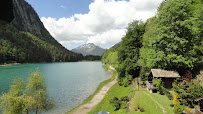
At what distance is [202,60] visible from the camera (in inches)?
1224

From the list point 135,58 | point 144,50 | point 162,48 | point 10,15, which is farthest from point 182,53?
point 10,15

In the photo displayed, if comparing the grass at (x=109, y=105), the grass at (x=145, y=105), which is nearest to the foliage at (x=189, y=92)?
the grass at (x=145, y=105)

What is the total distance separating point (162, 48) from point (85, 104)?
24.7 metres

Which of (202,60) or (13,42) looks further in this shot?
(13,42)

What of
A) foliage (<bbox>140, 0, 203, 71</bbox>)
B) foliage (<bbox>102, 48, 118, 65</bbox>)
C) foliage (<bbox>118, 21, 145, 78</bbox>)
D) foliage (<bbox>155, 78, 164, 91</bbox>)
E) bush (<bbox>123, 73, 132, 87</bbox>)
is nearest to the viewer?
foliage (<bbox>155, 78, 164, 91</bbox>)

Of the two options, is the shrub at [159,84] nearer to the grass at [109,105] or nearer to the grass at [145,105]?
the grass at [145,105]

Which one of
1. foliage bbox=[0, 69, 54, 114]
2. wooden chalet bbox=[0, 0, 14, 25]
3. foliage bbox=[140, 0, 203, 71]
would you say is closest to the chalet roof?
foliage bbox=[140, 0, 203, 71]

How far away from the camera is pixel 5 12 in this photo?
3.05m

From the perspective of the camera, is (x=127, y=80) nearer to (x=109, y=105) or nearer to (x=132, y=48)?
(x=132, y=48)

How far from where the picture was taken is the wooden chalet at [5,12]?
292 centimetres

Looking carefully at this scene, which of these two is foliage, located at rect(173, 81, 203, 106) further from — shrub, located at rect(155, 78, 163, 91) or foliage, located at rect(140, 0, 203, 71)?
foliage, located at rect(140, 0, 203, 71)

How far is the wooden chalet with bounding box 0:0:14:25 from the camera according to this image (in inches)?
115

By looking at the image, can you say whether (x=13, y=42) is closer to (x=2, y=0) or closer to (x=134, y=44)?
(x=134, y=44)

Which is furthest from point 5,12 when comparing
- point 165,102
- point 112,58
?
point 112,58
